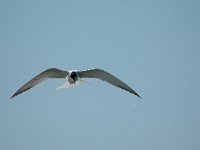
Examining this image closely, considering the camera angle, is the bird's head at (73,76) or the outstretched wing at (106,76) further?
the outstretched wing at (106,76)

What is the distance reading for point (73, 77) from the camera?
44.6 feet

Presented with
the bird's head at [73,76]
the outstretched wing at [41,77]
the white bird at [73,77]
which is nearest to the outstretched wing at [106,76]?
the white bird at [73,77]

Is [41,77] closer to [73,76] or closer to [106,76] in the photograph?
[73,76]

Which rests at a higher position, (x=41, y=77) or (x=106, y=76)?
(x=106, y=76)

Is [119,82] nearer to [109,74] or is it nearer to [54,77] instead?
[109,74]

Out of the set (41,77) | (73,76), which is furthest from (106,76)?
(41,77)

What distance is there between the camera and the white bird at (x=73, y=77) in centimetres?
1366

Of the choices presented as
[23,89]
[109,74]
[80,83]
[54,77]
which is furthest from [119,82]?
[23,89]

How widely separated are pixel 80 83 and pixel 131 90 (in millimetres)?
1733

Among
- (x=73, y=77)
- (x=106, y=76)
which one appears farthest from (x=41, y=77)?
(x=106, y=76)

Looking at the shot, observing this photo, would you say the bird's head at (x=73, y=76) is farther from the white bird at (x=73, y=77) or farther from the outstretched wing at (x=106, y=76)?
the outstretched wing at (x=106, y=76)

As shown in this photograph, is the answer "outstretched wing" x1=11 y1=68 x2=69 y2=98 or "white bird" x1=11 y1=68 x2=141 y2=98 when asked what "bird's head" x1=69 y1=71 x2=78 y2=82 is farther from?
"outstretched wing" x1=11 y1=68 x2=69 y2=98

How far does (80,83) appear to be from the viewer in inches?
534

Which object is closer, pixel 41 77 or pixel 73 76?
pixel 73 76
